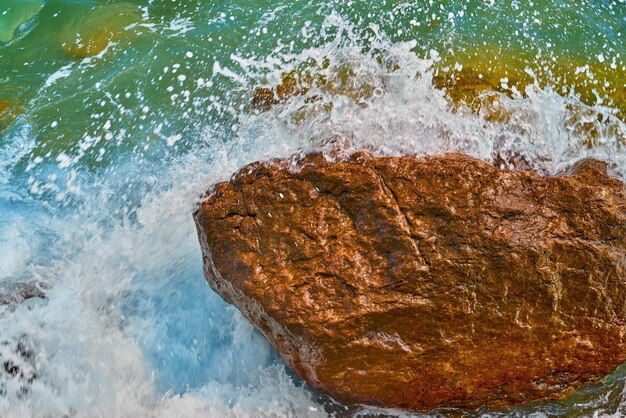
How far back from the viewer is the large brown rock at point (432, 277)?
2908 mm

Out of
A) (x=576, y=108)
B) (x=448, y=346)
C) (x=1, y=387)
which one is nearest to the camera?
(x=448, y=346)

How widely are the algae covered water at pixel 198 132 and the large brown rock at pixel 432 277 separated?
0.95ft

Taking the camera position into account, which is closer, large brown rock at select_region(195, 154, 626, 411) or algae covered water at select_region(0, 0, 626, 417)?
large brown rock at select_region(195, 154, 626, 411)

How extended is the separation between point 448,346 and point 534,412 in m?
0.69

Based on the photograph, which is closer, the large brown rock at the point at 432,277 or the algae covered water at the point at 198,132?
the large brown rock at the point at 432,277

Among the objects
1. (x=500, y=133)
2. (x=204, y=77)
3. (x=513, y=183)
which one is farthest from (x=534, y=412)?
(x=204, y=77)

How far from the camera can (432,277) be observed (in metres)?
2.91

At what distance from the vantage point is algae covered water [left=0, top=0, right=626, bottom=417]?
3588 mm

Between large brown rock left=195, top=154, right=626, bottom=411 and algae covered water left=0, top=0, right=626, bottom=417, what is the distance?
0.29 meters

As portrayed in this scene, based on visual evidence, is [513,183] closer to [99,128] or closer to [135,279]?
[135,279]

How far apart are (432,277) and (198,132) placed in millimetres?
2539

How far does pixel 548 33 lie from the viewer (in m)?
4.95

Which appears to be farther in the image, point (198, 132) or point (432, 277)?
point (198, 132)

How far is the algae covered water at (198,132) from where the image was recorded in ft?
11.8
